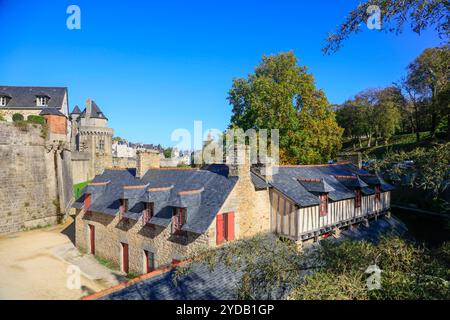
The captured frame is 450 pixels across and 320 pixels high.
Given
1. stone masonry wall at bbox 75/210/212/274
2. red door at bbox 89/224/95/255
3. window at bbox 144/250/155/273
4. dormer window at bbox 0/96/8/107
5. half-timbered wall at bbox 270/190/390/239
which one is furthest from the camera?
dormer window at bbox 0/96/8/107

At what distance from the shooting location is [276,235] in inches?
467

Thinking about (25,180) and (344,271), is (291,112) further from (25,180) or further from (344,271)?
(25,180)

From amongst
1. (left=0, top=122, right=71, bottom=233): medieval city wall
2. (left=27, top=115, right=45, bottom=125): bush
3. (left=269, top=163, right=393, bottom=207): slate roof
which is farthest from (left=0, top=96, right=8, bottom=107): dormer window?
(left=269, top=163, right=393, bottom=207): slate roof

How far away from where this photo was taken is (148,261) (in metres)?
11.8

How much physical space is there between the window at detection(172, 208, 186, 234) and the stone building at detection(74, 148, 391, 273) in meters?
0.04

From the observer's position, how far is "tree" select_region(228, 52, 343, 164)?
64.6ft

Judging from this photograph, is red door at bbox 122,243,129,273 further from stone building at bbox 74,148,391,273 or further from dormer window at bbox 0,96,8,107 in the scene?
dormer window at bbox 0,96,8,107

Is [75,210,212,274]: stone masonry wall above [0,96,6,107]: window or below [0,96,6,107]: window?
below

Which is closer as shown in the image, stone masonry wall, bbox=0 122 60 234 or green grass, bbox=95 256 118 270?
green grass, bbox=95 256 118 270

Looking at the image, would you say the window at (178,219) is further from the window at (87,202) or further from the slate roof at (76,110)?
the slate roof at (76,110)

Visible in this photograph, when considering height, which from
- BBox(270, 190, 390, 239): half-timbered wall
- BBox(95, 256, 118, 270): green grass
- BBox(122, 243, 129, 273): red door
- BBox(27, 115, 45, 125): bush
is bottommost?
BBox(95, 256, 118, 270): green grass

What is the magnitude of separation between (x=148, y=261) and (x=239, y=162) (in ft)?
19.4

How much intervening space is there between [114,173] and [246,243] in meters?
13.0

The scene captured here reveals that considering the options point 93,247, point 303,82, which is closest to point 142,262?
point 93,247
